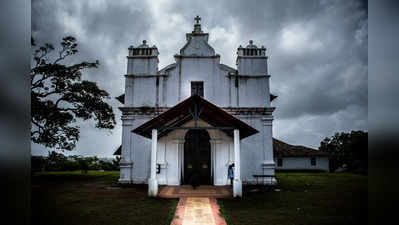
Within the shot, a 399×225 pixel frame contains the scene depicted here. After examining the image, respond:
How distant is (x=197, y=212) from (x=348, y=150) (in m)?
42.0

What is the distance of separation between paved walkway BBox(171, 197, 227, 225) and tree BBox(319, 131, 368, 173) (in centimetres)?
983

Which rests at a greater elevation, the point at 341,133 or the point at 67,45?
the point at 67,45

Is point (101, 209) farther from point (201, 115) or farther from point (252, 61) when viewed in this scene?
point (252, 61)

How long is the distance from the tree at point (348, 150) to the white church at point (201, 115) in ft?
20.8

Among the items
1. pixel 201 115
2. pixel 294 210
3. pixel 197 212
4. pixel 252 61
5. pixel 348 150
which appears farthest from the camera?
pixel 348 150

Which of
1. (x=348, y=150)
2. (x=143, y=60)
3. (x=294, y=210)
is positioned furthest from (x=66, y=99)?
(x=348, y=150)

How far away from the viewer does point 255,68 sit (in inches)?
662

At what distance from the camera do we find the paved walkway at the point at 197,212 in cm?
722

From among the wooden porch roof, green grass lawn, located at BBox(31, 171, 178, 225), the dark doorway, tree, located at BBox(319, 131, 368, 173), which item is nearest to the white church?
the dark doorway

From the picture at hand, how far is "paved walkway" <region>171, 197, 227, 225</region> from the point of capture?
284 inches

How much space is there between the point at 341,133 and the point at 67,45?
185 ft

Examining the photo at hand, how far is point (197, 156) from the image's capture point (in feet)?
51.1

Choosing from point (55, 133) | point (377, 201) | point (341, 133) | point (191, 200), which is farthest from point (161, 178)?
point (341, 133)

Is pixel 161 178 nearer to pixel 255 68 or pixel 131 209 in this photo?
pixel 131 209
